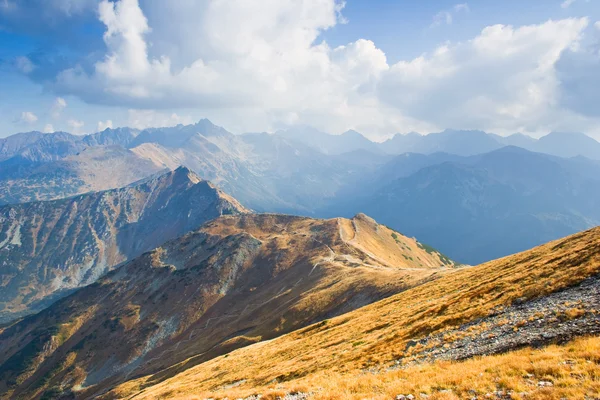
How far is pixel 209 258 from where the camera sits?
647 feet

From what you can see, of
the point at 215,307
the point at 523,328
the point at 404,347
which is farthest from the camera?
the point at 215,307

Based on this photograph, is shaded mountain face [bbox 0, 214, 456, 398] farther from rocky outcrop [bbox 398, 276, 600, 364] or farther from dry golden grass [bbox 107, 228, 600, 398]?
rocky outcrop [bbox 398, 276, 600, 364]

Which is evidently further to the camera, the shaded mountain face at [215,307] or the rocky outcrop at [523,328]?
the shaded mountain face at [215,307]

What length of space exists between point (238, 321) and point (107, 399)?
42.7 meters

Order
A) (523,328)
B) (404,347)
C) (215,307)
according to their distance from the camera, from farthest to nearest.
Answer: (215,307), (404,347), (523,328)

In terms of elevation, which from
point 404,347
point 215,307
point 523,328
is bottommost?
point 215,307

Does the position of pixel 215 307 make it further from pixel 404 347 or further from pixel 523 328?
pixel 523 328

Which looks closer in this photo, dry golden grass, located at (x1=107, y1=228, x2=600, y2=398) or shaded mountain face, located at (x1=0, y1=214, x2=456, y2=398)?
dry golden grass, located at (x1=107, y1=228, x2=600, y2=398)

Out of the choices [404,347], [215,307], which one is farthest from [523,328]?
[215,307]

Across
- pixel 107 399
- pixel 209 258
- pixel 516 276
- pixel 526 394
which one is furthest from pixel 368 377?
pixel 209 258

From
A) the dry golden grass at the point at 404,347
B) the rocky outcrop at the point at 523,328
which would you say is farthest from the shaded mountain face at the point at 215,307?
the rocky outcrop at the point at 523,328

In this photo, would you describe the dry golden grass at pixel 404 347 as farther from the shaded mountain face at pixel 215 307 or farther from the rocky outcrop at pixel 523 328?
the shaded mountain face at pixel 215 307

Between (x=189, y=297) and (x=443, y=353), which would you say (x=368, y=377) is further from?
(x=189, y=297)

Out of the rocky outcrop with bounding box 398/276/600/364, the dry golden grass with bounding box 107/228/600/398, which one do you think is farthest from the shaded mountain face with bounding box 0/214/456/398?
the rocky outcrop with bounding box 398/276/600/364
